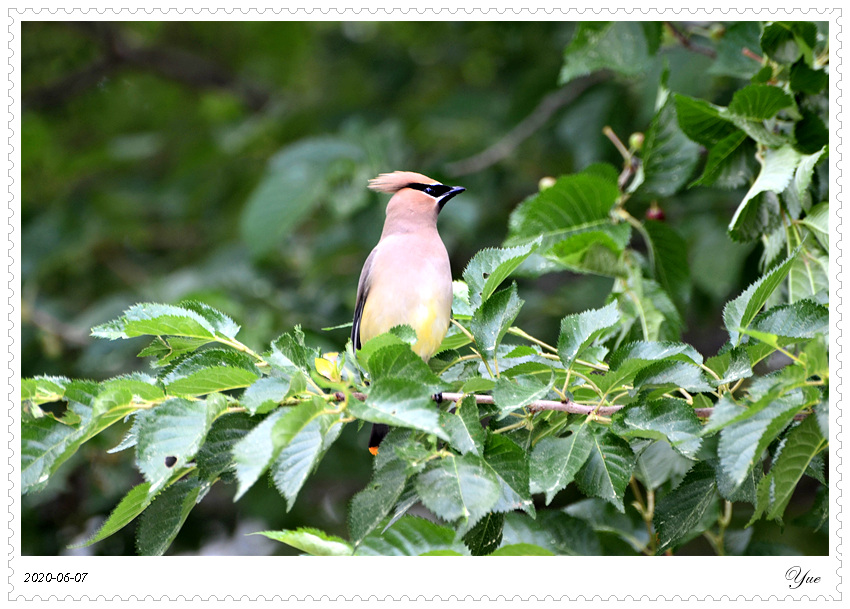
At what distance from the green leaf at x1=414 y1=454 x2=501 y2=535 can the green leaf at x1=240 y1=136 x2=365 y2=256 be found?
139 inches

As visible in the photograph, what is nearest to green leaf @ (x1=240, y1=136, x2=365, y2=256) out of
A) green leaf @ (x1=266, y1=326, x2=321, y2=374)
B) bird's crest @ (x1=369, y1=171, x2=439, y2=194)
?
bird's crest @ (x1=369, y1=171, x2=439, y2=194)

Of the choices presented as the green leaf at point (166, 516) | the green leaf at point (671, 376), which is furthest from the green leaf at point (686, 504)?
the green leaf at point (166, 516)

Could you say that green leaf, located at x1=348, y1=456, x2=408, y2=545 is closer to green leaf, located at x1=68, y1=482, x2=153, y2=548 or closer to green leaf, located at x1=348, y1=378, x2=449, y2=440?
green leaf, located at x1=348, y1=378, x2=449, y2=440

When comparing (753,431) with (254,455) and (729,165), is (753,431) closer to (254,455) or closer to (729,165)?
(254,455)

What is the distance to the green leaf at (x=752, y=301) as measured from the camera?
214cm

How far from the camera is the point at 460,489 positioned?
6.22 feet

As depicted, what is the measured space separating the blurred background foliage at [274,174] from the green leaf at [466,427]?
7.37 ft

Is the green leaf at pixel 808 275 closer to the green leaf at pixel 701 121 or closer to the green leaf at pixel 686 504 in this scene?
the green leaf at pixel 701 121

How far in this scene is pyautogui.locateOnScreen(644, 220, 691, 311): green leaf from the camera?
11.2ft

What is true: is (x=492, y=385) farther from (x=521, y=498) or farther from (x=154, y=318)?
(x=154, y=318)

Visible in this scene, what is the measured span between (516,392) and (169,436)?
0.80m

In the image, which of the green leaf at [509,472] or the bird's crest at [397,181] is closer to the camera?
the green leaf at [509,472]
